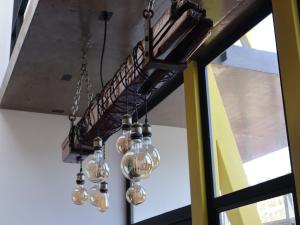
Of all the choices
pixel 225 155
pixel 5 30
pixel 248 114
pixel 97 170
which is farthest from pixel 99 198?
pixel 5 30

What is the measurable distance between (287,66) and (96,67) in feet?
6.57

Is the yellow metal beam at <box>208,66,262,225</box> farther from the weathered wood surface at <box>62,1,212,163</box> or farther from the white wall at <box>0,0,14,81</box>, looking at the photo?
the white wall at <box>0,0,14,81</box>

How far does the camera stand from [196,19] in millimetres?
1782

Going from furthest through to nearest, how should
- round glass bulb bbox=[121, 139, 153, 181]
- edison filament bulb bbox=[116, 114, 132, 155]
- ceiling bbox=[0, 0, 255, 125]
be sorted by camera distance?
1. ceiling bbox=[0, 0, 255, 125]
2. edison filament bulb bbox=[116, 114, 132, 155]
3. round glass bulb bbox=[121, 139, 153, 181]

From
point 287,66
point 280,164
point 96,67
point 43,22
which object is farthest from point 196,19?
point 96,67

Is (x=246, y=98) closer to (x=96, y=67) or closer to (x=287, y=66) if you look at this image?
(x=287, y=66)

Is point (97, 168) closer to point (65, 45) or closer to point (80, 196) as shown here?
point (80, 196)

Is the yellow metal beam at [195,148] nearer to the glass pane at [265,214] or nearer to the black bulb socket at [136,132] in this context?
the glass pane at [265,214]

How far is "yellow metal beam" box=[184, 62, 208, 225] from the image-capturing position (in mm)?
3699

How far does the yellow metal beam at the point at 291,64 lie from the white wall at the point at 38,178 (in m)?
3.22

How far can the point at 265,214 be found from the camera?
3.16m

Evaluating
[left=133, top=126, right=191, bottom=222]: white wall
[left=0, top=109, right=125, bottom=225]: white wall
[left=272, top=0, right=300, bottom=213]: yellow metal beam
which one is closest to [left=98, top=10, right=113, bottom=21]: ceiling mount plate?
[left=272, top=0, right=300, bottom=213]: yellow metal beam

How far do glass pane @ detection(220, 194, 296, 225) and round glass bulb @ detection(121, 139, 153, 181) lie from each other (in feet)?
3.89

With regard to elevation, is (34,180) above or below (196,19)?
above
